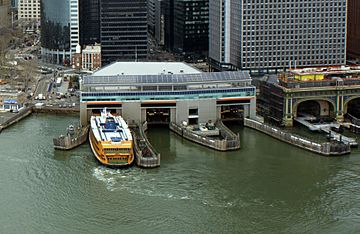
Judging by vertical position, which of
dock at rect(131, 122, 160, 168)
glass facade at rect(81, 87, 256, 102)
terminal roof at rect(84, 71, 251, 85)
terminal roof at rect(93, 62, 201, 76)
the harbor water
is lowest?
the harbor water

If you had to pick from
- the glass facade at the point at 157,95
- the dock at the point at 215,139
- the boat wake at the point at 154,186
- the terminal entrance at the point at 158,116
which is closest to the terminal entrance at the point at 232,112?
the glass facade at the point at 157,95

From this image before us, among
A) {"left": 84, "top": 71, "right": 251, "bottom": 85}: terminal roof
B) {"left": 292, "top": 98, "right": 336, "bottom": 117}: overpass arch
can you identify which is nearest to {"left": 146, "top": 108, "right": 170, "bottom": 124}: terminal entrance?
{"left": 84, "top": 71, "right": 251, "bottom": 85}: terminal roof

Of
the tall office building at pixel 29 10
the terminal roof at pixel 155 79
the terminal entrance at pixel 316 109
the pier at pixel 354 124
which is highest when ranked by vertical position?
the tall office building at pixel 29 10

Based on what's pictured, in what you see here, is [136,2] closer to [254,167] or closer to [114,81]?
[114,81]

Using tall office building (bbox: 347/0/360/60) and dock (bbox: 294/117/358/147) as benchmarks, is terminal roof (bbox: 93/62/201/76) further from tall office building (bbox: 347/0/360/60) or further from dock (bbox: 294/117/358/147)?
tall office building (bbox: 347/0/360/60)

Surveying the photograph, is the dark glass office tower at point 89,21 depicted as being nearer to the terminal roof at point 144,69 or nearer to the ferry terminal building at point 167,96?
the terminal roof at point 144,69

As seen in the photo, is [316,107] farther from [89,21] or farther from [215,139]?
[89,21]
